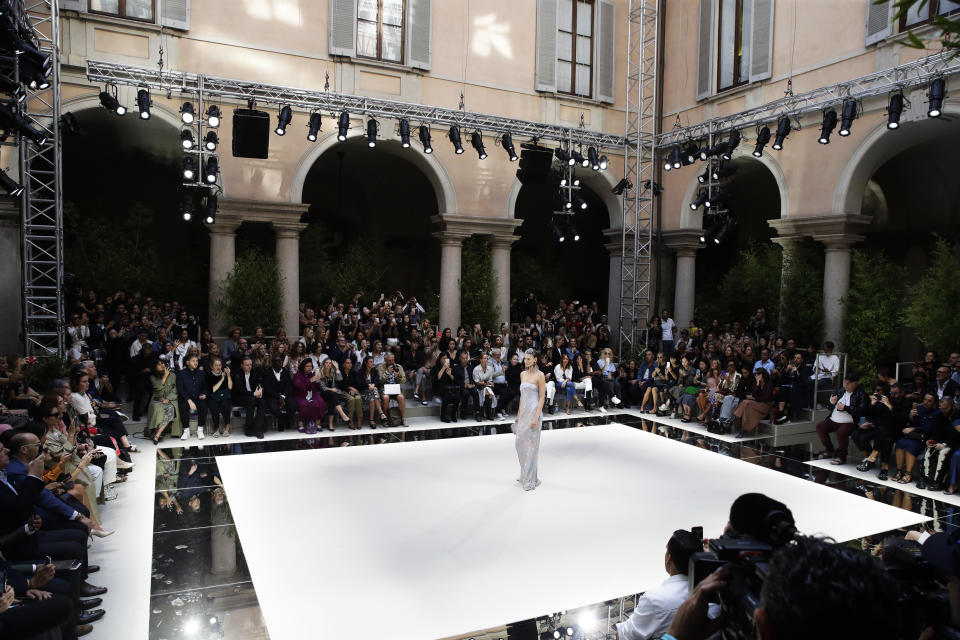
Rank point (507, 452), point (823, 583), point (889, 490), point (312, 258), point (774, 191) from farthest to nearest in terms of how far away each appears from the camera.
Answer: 1. point (774, 191)
2. point (312, 258)
3. point (507, 452)
4. point (889, 490)
5. point (823, 583)

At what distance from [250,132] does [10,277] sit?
14.6ft

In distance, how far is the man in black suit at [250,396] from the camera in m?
9.76

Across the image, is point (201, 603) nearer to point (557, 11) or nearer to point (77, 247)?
point (77, 247)

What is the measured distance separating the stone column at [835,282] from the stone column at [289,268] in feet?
32.7

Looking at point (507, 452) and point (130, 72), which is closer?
point (507, 452)

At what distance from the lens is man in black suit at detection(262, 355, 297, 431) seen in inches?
391

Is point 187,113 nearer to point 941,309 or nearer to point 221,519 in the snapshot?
point 221,519

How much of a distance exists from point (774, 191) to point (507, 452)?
44.8ft

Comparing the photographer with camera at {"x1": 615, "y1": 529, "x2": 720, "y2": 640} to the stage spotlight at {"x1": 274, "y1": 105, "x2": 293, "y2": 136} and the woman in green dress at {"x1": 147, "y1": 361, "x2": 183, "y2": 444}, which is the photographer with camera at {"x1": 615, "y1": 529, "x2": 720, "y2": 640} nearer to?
the woman in green dress at {"x1": 147, "y1": 361, "x2": 183, "y2": 444}

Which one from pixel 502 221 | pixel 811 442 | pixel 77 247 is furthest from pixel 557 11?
pixel 77 247

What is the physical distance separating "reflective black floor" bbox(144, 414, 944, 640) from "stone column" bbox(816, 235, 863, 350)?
12.3 feet

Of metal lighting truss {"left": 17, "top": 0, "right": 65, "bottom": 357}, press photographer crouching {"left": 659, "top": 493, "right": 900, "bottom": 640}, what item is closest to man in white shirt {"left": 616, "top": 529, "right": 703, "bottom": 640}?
press photographer crouching {"left": 659, "top": 493, "right": 900, "bottom": 640}

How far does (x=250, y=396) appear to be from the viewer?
385 inches

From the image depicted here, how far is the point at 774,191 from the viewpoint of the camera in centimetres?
1900
